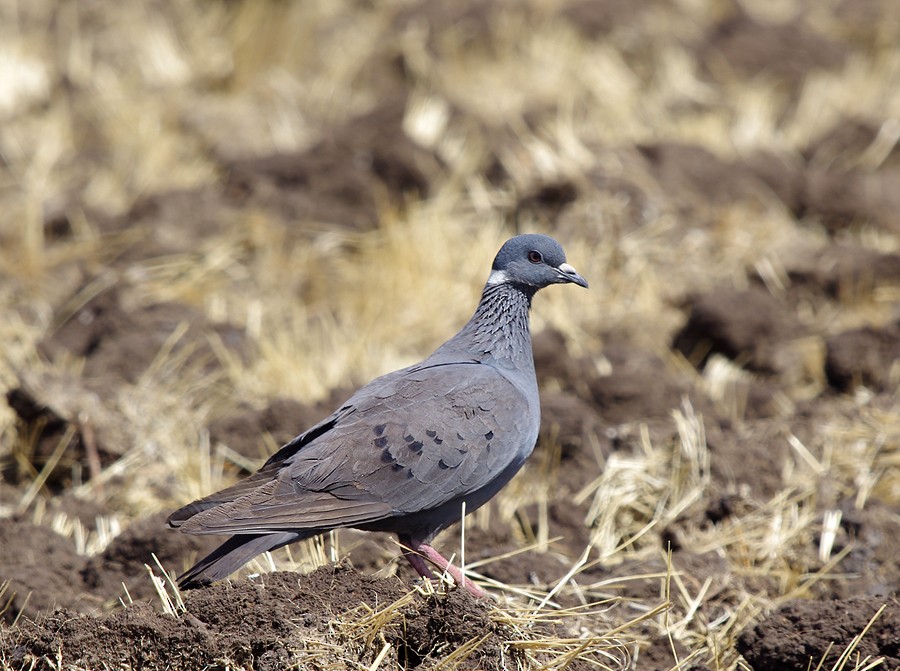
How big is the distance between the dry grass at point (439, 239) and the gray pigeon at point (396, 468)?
36 centimetres

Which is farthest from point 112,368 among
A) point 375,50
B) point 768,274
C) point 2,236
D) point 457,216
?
point 375,50

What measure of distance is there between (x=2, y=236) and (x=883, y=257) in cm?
533

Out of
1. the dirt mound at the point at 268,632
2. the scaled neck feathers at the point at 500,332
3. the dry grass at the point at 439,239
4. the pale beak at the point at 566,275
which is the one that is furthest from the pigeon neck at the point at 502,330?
the dirt mound at the point at 268,632

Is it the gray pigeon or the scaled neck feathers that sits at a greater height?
the scaled neck feathers

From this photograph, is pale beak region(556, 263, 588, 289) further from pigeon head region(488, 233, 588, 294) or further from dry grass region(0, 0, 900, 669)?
dry grass region(0, 0, 900, 669)

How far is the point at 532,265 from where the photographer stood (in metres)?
4.69

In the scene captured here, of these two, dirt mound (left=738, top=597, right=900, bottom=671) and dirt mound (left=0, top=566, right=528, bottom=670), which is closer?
dirt mound (left=0, top=566, right=528, bottom=670)

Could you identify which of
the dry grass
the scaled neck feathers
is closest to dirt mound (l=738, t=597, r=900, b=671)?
the dry grass

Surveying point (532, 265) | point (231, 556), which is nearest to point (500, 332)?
point (532, 265)

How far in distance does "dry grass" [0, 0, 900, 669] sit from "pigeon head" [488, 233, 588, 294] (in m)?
0.88

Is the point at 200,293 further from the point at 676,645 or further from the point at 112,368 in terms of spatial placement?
the point at 676,645

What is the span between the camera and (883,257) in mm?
6855

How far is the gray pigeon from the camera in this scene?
3777 mm

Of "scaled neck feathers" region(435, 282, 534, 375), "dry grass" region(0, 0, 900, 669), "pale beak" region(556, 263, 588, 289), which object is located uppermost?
"pale beak" region(556, 263, 588, 289)
